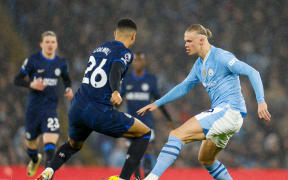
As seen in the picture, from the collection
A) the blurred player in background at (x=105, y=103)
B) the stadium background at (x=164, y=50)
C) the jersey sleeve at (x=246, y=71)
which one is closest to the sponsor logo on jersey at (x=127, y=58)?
the blurred player in background at (x=105, y=103)

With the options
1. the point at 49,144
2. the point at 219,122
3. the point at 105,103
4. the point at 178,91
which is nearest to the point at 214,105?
the point at 219,122

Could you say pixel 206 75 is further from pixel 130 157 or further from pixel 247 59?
pixel 247 59

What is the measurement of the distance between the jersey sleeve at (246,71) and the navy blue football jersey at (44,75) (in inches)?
122

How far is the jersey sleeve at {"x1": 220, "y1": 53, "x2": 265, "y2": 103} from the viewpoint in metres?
4.73

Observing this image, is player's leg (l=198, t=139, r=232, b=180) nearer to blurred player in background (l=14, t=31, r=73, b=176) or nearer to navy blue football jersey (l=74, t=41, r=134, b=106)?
navy blue football jersey (l=74, t=41, r=134, b=106)

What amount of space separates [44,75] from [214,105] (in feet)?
9.98

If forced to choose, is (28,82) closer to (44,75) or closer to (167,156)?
(44,75)

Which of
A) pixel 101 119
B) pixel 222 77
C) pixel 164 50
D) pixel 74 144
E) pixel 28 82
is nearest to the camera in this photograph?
pixel 101 119

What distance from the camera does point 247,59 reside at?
11.6 meters

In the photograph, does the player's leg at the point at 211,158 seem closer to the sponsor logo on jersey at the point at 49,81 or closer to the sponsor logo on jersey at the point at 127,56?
the sponsor logo on jersey at the point at 127,56

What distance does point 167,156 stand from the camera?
4.77 m

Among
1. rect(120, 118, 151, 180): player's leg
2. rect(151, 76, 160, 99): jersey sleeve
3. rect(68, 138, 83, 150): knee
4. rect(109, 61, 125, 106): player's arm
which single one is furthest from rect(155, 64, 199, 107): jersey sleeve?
rect(151, 76, 160, 99): jersey sleeve

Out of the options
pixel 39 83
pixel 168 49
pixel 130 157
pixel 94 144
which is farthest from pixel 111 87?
pixel 168 49

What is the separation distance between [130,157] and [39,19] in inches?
306
